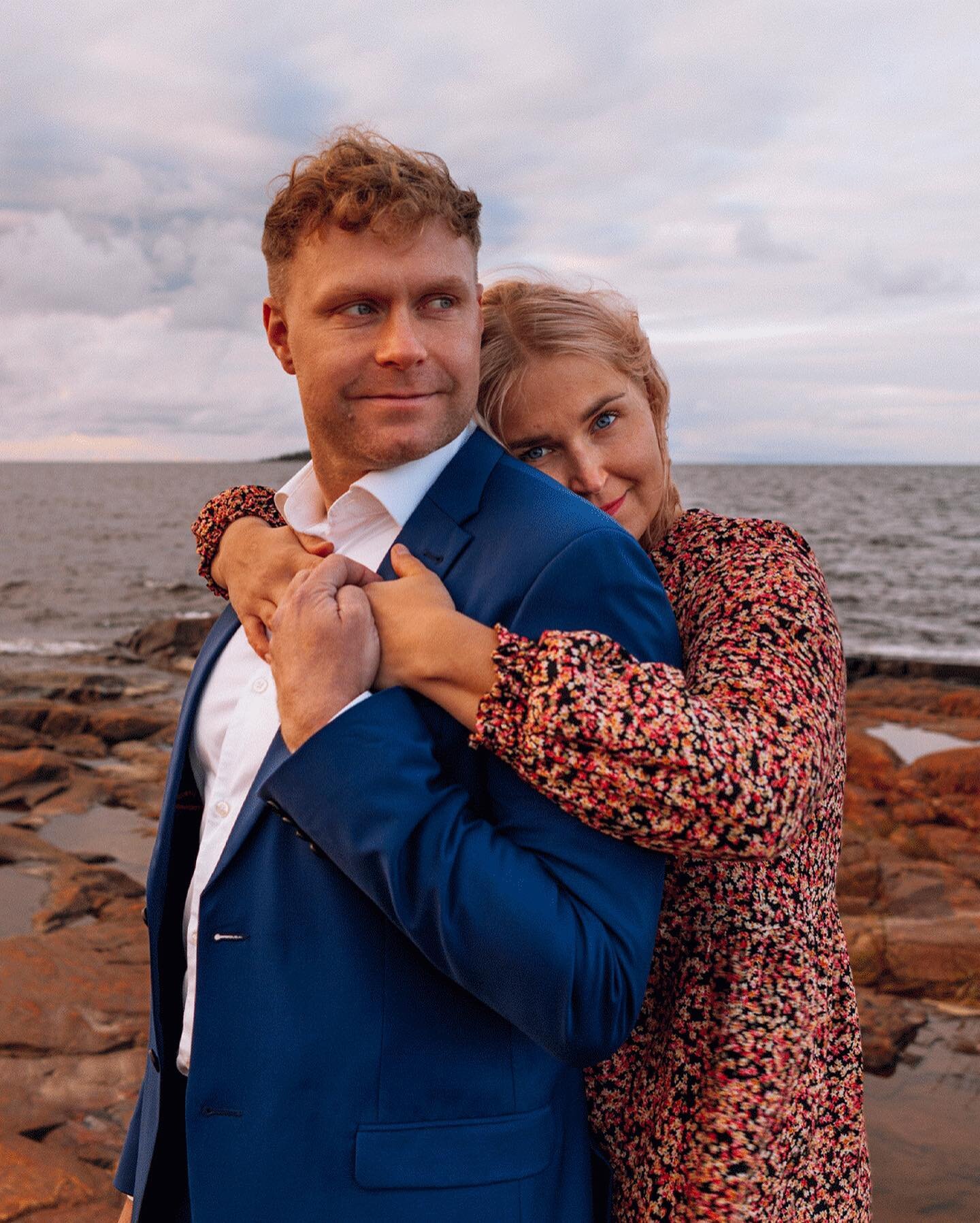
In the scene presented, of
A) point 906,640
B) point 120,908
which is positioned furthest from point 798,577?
point 906,640

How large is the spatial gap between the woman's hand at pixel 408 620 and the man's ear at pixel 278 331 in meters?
0.62

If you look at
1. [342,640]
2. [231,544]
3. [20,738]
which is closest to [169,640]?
[20,738]

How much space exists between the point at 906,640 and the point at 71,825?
54.2 feet

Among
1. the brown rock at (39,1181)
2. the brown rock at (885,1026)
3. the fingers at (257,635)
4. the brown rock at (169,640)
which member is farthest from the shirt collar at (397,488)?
the brown rock at (169,640)

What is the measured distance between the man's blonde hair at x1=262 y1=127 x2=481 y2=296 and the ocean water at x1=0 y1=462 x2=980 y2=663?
17232 millimetres

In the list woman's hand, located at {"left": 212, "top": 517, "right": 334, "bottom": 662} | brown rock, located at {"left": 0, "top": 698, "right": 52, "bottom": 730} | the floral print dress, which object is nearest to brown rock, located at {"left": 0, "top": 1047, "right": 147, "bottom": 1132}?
woman's hand, located at {"left": 212, "top": 517, "right": 334, "bottom": 662}

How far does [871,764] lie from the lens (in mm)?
9375

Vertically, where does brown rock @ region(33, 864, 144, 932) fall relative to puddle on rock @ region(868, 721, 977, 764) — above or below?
above

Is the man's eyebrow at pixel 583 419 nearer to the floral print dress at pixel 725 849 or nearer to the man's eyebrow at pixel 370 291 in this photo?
the floral print dress at pixel 725 849

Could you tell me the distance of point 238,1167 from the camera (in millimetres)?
1613

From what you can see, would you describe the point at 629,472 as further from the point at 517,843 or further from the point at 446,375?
the point at 517,843

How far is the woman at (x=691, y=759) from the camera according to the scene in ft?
4.74

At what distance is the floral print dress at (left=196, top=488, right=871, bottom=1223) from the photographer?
144 centimetres

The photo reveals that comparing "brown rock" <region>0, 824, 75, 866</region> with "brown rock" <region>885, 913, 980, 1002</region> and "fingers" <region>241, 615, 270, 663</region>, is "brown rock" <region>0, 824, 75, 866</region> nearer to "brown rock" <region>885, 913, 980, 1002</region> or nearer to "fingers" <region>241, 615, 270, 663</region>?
"brown rock" <region>885, 913, 980, 1002</region>
